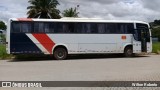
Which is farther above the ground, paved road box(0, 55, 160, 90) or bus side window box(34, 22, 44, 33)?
bus side window box(34, 22, 44, 33)

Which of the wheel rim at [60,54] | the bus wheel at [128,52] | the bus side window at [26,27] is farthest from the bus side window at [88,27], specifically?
the bus side window at [26,27]

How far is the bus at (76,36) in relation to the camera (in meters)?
22.8

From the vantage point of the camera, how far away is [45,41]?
23391 millimetres

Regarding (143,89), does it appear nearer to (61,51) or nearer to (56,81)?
(56,81)

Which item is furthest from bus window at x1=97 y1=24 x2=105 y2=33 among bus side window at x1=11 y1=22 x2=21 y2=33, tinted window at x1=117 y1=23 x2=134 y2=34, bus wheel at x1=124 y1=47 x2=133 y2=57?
bus side window at x1=11 y1=22 x2=21 y2=33

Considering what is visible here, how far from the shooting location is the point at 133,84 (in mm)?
10641

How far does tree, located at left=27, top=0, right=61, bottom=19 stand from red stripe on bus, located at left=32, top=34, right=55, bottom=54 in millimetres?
39376

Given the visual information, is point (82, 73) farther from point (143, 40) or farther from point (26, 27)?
point (143, 40)

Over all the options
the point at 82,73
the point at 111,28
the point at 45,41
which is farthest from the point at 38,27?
the point at 82,73

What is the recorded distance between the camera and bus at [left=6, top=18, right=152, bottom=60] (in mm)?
22844

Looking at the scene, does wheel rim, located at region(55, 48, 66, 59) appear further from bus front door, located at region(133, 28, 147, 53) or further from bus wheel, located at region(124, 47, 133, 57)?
bus front door, located at region(133, 28, 147, 53)

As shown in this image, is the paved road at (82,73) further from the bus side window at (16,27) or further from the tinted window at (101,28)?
the tinted window at (101,28)

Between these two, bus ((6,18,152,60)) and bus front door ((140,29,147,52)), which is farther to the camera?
bus front door ((140,29,147,52))

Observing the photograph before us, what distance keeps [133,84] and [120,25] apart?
15.1 metres
